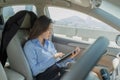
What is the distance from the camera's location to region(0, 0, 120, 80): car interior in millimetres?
2410

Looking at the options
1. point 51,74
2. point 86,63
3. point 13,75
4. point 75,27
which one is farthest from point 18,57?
point 86,63

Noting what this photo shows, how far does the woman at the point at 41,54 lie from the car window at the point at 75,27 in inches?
12.4

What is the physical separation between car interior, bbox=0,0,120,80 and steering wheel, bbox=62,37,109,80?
0.44 meters

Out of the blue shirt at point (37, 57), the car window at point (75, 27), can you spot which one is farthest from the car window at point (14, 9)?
the blue shirt at point (37, 57)

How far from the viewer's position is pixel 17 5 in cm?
324

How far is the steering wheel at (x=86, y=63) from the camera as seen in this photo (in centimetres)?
119

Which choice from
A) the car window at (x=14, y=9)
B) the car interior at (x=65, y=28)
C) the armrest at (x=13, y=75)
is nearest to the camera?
the car interior at (x=65, y=28)

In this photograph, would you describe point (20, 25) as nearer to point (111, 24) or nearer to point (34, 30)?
point (34, 30)

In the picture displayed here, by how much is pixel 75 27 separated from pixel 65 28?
0.52 ft

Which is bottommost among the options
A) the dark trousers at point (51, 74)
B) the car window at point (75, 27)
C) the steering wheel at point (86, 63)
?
the dark trousers at point (51, 74)

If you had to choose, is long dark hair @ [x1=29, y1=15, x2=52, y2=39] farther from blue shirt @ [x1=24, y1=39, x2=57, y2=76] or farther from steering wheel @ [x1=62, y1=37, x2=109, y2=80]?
steering wheel @ [x1=62, y1=37, x2=109, y2=80]

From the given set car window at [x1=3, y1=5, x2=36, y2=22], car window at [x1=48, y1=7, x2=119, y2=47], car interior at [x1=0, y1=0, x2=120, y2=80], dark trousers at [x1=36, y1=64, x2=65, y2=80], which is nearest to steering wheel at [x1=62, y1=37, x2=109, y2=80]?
car interior at [x1=0, y1=0, x2=120, y2=80]

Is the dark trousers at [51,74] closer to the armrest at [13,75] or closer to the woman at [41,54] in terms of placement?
the woman at [41,54]

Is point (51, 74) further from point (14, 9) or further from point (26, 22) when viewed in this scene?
point (14, 9)
